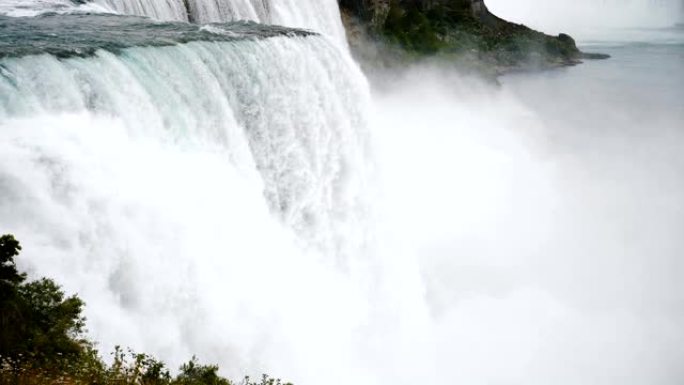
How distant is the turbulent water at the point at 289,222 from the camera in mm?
8250

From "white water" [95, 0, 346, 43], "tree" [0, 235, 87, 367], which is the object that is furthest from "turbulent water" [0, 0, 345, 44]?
"tree" [0, 235, 87, 367]

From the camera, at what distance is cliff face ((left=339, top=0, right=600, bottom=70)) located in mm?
54000

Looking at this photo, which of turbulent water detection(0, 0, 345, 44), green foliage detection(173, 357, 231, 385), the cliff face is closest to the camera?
green foliage detection(173, 357, 231, 385)

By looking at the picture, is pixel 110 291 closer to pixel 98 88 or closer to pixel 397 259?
pixel 98 88

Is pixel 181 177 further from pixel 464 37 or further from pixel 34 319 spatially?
pixel 464 37

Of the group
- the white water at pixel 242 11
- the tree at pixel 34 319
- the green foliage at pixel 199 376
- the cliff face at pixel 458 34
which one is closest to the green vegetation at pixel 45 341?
the tree at pixel 34 319

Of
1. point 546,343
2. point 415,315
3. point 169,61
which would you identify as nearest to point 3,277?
point 169,61

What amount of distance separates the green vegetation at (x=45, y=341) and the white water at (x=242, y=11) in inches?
521

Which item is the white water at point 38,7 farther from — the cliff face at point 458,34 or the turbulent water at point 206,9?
the cliff face at point 458,34

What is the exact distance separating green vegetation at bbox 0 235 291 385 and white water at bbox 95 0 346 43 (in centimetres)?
1324

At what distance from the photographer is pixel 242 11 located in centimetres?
2373

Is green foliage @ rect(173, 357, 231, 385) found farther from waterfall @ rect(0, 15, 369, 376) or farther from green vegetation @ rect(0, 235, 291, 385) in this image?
waterfall @ rect(0, 15, 369, 376)

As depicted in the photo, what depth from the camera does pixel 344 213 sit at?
636 inches

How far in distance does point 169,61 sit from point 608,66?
2816 inches
